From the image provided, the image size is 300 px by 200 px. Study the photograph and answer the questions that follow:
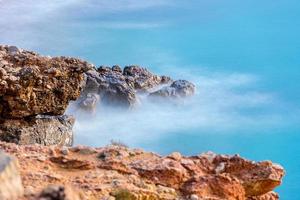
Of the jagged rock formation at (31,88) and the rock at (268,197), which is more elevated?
the jagged rock formation at (31,88)

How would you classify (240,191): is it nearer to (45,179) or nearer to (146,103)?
(45,179)

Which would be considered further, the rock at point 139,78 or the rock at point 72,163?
the rock at point 139,78

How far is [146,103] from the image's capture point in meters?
45.1

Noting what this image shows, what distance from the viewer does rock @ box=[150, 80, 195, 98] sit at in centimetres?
4538

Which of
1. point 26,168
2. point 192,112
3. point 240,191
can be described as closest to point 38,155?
point 26,168

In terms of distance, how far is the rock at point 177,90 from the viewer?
4538cm

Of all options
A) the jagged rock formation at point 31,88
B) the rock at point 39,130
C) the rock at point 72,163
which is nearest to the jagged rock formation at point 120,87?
the rock at point 39,130

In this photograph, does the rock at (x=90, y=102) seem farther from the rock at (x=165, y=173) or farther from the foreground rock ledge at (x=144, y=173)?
the rock at (x=165, y=173)

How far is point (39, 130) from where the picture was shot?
2041 cm

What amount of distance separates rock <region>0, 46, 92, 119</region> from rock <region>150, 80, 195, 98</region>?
24.6 meters

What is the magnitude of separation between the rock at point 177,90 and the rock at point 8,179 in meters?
37.7

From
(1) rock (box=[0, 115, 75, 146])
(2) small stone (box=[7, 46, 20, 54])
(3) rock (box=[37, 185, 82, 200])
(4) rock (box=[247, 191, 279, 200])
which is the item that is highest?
(2) small stone (box=[7, 46, 20, 54])

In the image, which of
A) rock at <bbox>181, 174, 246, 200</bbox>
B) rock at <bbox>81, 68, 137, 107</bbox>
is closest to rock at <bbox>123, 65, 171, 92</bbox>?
rock at <bbox>81, 68, 137, 107</bbox>

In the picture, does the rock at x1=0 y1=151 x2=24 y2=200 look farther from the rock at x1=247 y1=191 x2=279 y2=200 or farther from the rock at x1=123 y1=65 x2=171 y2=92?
the rock at x1=123 y1=65 x2=171 y2=92
